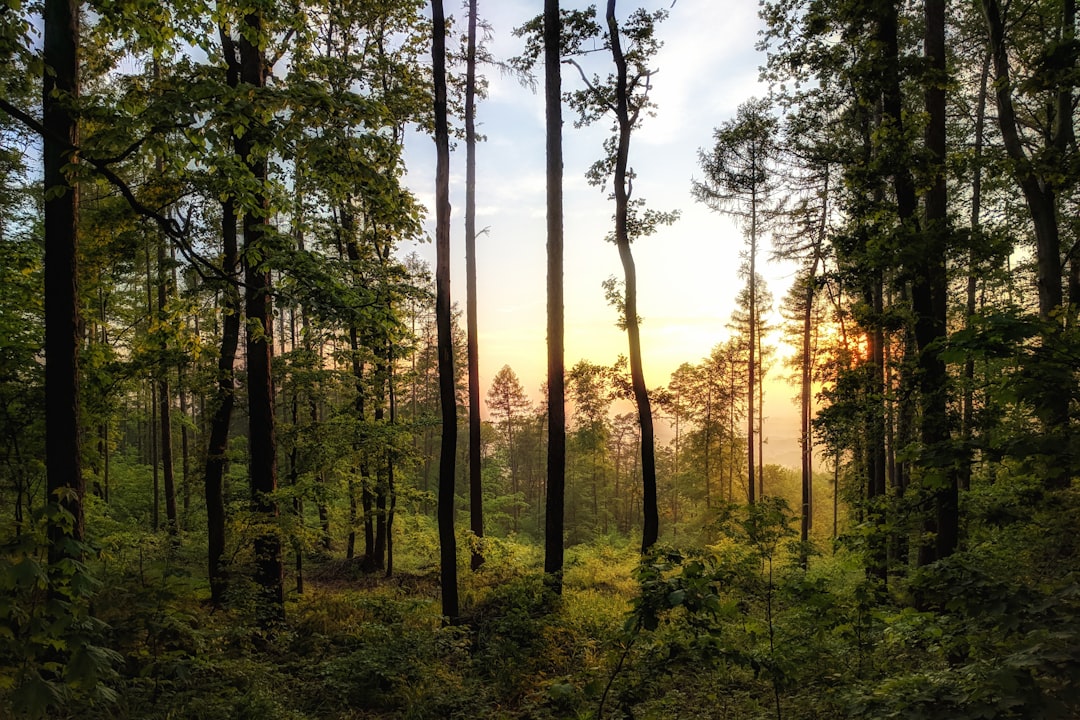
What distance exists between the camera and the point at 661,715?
5.25 meters

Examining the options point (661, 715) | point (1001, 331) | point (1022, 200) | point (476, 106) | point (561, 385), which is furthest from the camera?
point (1022, 200)

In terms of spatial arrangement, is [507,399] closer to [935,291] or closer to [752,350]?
[752,350]

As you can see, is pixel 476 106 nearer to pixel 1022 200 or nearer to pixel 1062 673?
pixel 1062 673

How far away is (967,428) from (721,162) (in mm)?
13834

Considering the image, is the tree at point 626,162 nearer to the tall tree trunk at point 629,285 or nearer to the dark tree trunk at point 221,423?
the tall tree trunk at point 629,285

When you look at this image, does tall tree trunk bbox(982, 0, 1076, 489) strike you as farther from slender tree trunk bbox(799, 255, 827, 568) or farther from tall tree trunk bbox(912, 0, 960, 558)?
slender tree trunk bbox(799, 255, 827, 568)

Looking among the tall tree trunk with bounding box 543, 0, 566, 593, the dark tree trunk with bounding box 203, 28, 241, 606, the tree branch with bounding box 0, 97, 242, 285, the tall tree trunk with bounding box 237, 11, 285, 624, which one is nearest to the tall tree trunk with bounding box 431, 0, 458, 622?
the tall tree trunk with bounding box 543, 0, 566, 593

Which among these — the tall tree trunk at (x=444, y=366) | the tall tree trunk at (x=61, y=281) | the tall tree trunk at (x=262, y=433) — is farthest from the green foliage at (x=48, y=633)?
the tall tree trunk at (x=444, y=366)

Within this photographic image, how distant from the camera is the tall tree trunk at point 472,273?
1268 centimetres

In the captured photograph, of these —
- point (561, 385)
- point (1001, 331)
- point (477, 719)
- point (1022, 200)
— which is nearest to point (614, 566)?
point (561, 385)

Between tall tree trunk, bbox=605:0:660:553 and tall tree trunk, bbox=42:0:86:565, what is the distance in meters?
10.1

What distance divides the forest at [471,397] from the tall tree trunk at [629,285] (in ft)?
0.42

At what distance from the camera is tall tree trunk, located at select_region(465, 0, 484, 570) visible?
12.7 meters

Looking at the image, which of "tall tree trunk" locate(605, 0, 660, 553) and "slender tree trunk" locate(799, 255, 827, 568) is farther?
"slender tree trunk" locate(799, 255, 827, 568)
